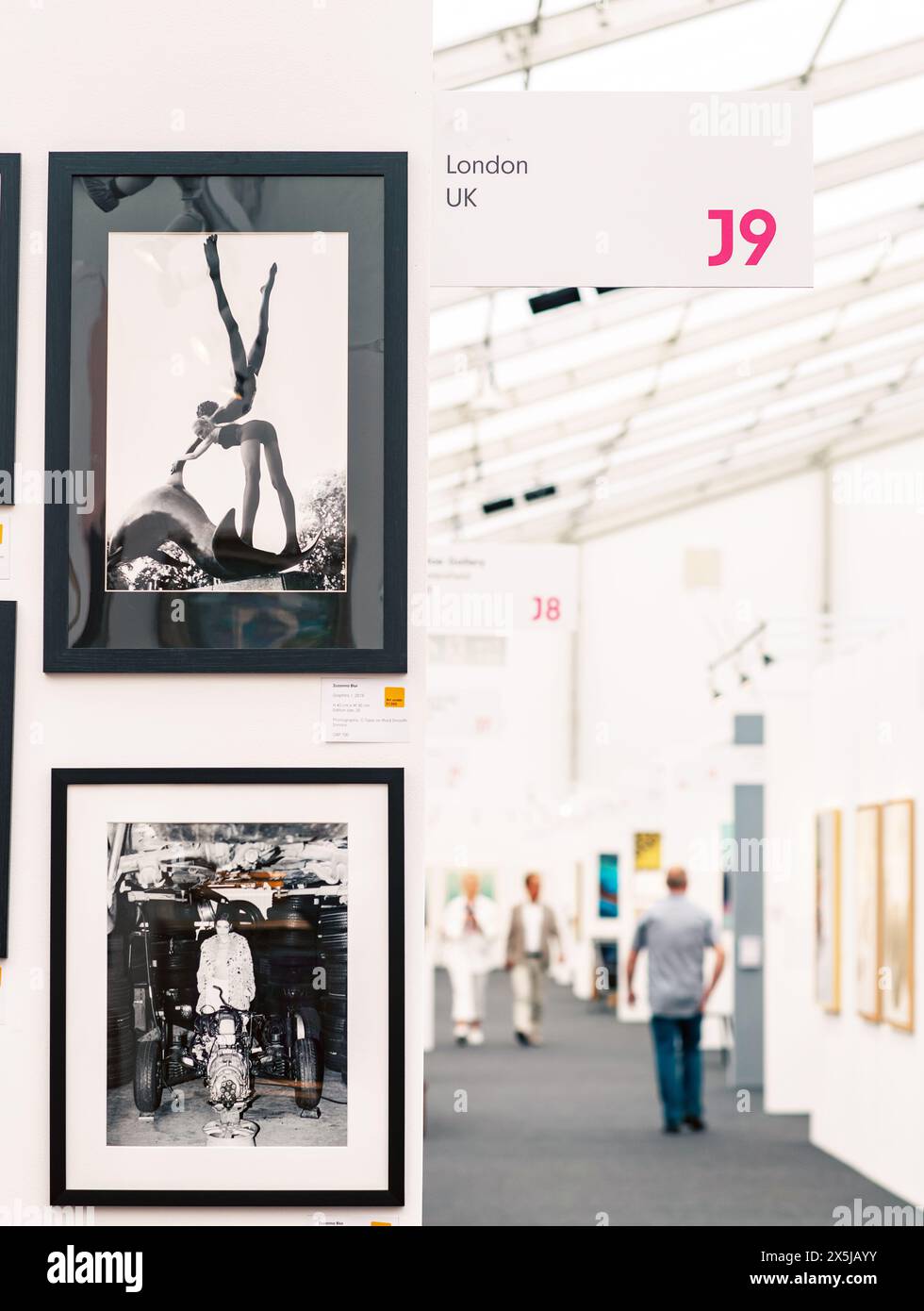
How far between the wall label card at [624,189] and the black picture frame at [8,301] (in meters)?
0.74

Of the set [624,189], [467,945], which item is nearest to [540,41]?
[624,189]

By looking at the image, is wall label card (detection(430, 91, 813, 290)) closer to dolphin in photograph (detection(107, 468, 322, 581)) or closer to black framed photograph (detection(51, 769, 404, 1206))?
dolphin in photograph (detection(107, 468, 322, 581))

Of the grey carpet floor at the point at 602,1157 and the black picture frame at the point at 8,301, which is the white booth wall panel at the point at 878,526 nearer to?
the grey carpet floor at the point at 602,1157

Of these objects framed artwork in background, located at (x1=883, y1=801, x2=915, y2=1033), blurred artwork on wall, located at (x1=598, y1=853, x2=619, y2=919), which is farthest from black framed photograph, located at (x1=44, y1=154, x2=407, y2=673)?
blurred artwork on wall, located at (x1=598, y1=853, x2=619, y2=919)

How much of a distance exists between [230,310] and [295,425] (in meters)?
0.20

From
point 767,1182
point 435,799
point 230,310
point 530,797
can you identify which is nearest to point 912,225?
point 767,1182

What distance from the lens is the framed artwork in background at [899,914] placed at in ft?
26.3

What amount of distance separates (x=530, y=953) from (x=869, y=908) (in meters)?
7.30

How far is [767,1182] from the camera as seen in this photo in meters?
8.62

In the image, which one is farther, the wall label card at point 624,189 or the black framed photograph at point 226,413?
the wall label card at point 624,189

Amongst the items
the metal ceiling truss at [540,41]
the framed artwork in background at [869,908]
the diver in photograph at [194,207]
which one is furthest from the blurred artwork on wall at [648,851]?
the diver in photograph at [194,207]

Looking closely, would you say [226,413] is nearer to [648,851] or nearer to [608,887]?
[648,851]

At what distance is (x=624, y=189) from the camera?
2.98 meters

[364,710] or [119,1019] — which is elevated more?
[364,710]
